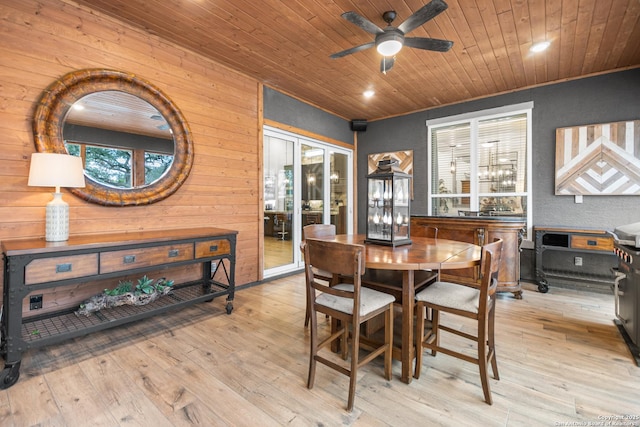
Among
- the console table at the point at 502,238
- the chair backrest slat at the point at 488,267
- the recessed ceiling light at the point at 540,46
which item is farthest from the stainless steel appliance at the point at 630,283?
the recessed ceiling light at the point at 540,46

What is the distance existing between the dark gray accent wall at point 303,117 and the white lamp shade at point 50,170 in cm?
→ 253

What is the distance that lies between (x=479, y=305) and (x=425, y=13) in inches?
84.0

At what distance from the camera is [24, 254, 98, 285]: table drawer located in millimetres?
1993

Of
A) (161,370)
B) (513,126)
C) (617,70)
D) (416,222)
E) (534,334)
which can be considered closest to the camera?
(161,370)

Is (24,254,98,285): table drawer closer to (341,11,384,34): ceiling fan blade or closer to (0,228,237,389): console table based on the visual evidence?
(0,228,237,389): console table

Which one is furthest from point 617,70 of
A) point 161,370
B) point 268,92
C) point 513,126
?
point 161,370

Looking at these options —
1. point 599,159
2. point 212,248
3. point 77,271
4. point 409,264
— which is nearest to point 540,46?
point 599,159

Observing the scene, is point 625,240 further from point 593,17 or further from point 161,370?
point 161,370

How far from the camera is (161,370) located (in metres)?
2.08

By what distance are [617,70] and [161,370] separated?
19.8 feet

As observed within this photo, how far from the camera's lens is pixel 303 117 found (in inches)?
195

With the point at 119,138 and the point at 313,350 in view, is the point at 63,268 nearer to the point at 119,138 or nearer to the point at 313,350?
the point at 119,138

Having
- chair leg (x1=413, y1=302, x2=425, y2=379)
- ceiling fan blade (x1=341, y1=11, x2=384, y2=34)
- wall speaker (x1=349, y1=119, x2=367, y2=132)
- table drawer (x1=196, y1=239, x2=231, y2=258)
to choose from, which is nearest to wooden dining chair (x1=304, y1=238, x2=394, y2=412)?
chair leg (x1=413, y1=302, x2=425, y2=379)

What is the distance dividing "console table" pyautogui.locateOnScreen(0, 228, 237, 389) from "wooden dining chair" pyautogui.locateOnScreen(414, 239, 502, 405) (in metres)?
2.04
